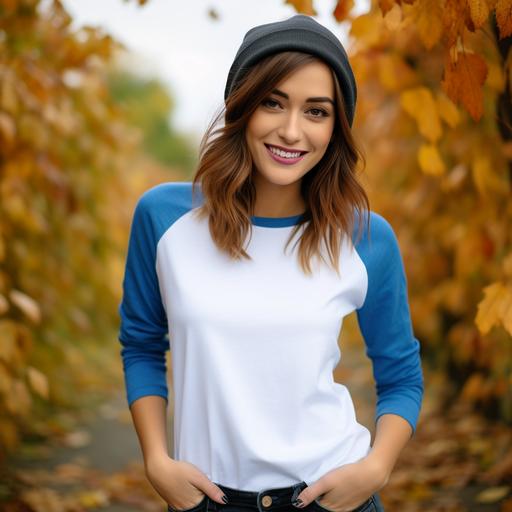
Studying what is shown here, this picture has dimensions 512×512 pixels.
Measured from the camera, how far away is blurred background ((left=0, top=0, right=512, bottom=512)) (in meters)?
2.48

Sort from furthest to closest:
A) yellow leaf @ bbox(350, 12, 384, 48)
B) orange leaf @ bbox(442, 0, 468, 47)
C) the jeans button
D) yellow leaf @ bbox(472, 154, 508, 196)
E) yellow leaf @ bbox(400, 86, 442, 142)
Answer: yellow leaf @ bbox(472, 154, 508, 196), yellow leaf @ bbox(350, 12, 384, 48), yellow leaf @ bbox(400, 86, 442, 142), orange leaf @ bbox(442, 0, 468, 47), the jeans button

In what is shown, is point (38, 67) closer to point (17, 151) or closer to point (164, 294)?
point (17, 151)

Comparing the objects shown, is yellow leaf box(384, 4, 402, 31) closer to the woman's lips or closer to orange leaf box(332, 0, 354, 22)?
orange leaf box(332, 0, 354, 22)

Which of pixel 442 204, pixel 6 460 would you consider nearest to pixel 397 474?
pixel 442 204

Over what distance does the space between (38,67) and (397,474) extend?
2.74m

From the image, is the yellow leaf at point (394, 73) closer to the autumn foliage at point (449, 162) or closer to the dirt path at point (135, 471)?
the autumn foliage at point (449, 162)

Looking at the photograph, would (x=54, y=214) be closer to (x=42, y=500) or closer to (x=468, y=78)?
A: (x=42, y=500)

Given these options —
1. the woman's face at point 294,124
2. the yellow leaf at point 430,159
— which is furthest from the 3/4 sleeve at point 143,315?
the yellow leaf at point 430,159

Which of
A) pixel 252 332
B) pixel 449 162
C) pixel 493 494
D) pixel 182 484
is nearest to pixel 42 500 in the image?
pixel 182 484

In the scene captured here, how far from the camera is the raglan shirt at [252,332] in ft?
5.54

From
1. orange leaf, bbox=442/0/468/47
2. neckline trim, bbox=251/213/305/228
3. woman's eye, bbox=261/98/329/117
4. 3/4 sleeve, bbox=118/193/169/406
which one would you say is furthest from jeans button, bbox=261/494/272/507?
orange leaf, bbox=442/0/468/47

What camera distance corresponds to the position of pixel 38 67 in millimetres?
3705

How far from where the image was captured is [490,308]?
6.66 ft

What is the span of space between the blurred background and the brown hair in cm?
18
